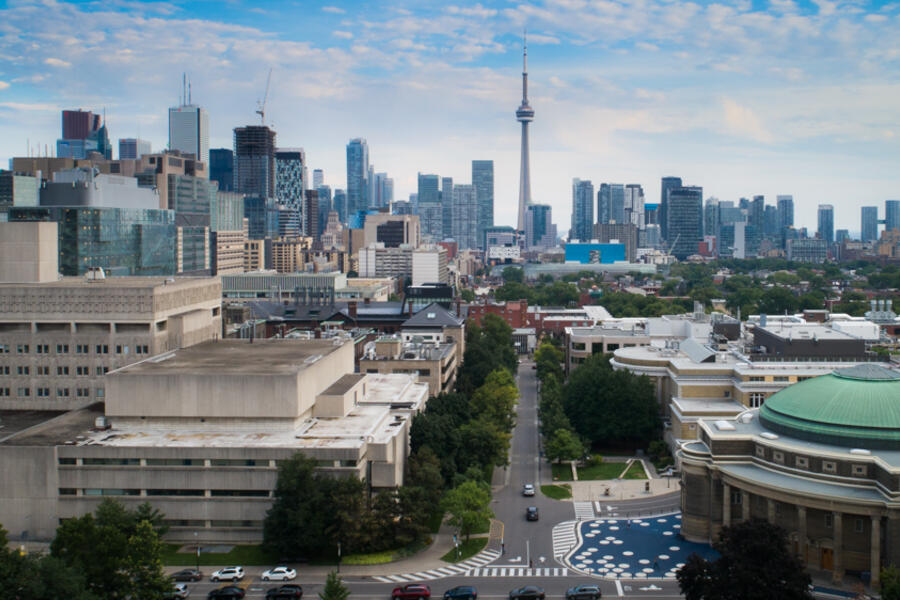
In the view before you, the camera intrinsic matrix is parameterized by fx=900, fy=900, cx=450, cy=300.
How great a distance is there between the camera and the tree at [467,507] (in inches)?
2820

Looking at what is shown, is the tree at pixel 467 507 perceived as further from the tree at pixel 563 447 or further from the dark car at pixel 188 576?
the tree at pixel 563 447

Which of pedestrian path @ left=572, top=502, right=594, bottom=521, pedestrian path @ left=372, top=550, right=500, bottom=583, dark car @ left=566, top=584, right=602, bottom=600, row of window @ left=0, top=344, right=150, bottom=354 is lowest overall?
pedestrian path @ left=372, top=550, right=500, bottom=583

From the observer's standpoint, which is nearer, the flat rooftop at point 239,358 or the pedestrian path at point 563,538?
the pedestrian path at point 563,538

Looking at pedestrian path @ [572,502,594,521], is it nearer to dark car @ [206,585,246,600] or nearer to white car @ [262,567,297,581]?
white car @ [262,567,297,581]

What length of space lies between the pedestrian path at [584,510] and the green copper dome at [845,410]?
17.4 metres

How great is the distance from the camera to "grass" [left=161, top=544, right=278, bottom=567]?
67.4 m

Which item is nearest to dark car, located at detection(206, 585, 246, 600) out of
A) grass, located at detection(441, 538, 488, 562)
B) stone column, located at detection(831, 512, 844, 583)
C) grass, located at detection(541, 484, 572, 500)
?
grass, located at detection(441, 538, 488, 562)

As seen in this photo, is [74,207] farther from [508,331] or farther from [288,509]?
[288,509]

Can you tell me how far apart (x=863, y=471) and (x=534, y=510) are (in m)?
27.6

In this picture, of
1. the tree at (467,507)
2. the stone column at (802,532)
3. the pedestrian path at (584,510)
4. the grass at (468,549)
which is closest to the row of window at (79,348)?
the tree at (467,507)

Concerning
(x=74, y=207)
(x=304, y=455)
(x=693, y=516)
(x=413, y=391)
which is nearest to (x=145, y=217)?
(x=74, y=207)

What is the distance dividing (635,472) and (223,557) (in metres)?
45.8

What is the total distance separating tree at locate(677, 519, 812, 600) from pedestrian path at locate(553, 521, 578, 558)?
1558 cm

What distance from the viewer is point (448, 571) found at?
6650 cm
